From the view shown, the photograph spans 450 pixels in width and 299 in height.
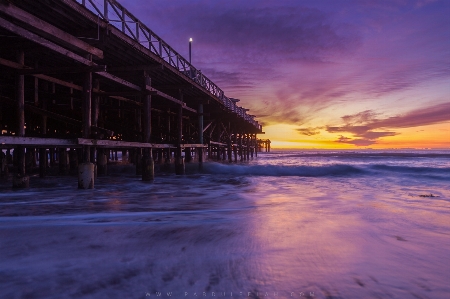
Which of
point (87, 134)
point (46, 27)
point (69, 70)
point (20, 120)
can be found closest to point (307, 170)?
point (87, 134)

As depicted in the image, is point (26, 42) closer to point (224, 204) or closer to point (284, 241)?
point (224, 204)

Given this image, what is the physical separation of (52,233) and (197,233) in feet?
5.69

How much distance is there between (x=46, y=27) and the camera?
225 inches

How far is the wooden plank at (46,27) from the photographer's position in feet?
16.3

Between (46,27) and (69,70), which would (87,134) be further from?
(46,27)

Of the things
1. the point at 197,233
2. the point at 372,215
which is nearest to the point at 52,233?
the point at 197,233

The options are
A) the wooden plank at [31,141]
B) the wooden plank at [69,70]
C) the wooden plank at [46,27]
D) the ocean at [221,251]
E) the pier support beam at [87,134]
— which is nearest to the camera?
the ocean at [221,251]

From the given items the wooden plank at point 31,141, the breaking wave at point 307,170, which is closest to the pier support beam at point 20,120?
the wooden plank at point 31,141

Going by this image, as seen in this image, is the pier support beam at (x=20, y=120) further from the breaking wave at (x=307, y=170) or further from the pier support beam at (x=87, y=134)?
A: the breaking wave at (x=307, y=170)

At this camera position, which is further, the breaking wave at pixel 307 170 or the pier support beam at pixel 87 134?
the breaking wave at pixel 307 170

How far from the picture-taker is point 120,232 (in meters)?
3.85

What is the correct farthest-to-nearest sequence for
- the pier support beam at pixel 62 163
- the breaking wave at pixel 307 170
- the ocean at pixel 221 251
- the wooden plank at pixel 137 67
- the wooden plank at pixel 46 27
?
the breaking wave at pixel 307 170, the pier support beam at pixel 62 163, the wooden plank at pixel 137 67, the wooden plank at pixel 46 27, the ocean at pixel 221 251

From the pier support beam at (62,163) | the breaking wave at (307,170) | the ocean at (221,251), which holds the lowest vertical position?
the breaking wave at (307,170)

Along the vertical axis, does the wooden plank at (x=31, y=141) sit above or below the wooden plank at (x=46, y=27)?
below
